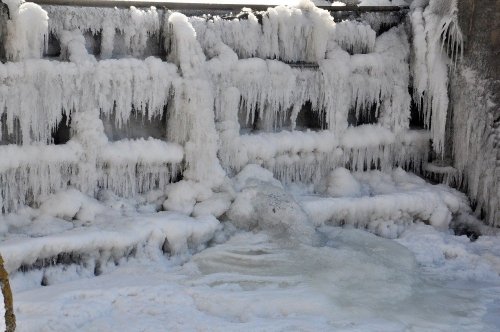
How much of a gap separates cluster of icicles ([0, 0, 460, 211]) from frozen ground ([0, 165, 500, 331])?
38 centimetres

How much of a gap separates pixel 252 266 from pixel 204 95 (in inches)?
90.9

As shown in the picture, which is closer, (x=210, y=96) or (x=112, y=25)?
(x=112, y=25)

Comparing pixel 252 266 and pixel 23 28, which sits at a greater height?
pixel 23 28

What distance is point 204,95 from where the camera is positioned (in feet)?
27.6

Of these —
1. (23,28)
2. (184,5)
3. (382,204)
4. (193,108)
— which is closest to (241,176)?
(193,108)

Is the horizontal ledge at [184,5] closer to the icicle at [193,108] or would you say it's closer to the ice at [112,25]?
the ice at [112,25]

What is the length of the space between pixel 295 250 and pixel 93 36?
3.64 metres

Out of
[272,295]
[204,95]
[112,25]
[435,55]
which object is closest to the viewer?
[272,295]

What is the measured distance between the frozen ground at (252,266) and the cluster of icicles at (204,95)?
1.24 ft

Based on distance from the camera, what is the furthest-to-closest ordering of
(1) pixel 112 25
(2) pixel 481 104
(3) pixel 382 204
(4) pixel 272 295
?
(2) pixel 481 104 < (3) pixel 382 204 < (1) pixel 112 25 < (4) pixel 272 295


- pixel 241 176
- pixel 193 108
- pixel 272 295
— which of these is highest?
pixel 193 108

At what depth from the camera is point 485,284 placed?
7562mm

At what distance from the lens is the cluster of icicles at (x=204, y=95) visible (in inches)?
298

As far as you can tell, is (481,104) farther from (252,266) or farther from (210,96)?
(252,266)
